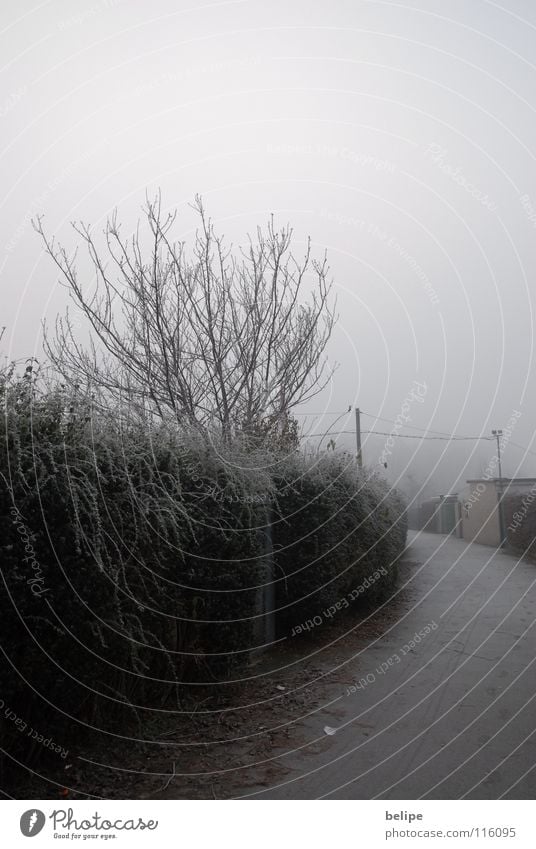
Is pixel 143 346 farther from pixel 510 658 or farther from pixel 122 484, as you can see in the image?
pixel 510 658

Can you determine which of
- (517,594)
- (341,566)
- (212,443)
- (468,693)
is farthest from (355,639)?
(517,594)

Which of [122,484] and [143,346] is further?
[143,346]

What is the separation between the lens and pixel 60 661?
3.19 metres

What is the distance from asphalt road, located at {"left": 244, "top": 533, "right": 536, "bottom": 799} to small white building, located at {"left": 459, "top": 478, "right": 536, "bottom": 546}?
10.9 m

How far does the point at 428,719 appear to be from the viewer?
14.4 ft

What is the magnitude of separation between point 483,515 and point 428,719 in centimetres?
1765

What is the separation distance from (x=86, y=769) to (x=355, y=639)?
4255 millimetres
